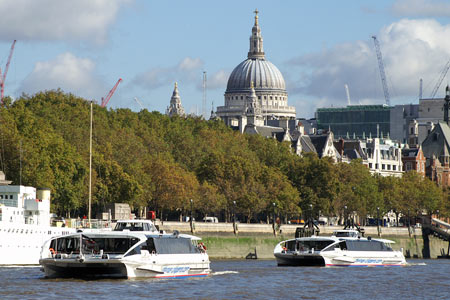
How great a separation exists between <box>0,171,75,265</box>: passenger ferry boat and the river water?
7.90 metres

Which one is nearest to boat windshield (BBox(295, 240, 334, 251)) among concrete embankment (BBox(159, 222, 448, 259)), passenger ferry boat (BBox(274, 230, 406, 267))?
passenger ferry boat (BBox(274, 230, 406, 267))

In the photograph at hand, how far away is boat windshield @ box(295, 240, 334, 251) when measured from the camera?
10125 cm

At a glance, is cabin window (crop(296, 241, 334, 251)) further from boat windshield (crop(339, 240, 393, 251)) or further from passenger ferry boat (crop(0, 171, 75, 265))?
passenger ferry boat (crop(0, 171, 75, 265))

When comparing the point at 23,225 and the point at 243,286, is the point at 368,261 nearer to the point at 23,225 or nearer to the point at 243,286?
the point at 23,225

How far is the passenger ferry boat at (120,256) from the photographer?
73.8 meters

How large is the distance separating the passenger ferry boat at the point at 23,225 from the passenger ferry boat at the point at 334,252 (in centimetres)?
1857

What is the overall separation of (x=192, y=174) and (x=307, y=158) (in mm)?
42634

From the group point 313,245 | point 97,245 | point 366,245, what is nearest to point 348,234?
point 366,245

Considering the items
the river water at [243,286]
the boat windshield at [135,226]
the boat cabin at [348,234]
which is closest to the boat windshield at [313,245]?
the boat cabin at [348,234]

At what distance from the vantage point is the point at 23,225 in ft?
328

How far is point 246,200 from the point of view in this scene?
519 feet

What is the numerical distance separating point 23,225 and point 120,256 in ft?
91.5

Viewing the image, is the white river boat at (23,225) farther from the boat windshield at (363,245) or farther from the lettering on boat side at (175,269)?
the boat windshield at (363,245)

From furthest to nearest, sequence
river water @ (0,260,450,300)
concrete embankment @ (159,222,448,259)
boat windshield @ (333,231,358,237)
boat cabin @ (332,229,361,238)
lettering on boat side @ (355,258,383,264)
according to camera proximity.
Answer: concrete embankment @ (159,222,448,259) < boat windshield @ (333,231,358,237) < boat cabin @ (332,229,361,238) < lettering on boat side @ (355,258,383,264) < river water @ (0,260,450,300)
